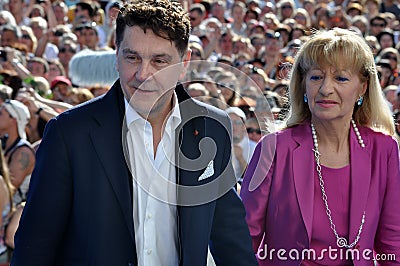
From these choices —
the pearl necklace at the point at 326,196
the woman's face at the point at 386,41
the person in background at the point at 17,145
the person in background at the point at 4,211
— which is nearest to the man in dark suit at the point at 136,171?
the pearl necklace at the point at 326,196

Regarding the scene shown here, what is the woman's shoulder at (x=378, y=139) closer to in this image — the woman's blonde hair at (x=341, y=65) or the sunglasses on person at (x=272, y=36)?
the woman's blonde hair at (x=341, y=65)

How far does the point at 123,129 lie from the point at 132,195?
0.85 ft

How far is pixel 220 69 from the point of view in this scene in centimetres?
754

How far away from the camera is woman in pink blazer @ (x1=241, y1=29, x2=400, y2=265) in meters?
4.25

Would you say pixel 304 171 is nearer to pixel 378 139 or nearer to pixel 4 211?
pixel 378 139

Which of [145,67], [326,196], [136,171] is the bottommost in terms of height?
[326,196]

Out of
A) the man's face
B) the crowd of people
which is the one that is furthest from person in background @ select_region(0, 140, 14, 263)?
the man's face

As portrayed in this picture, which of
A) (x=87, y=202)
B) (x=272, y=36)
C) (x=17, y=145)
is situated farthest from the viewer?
(x=272, y=36)

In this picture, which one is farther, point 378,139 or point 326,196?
point 378,139

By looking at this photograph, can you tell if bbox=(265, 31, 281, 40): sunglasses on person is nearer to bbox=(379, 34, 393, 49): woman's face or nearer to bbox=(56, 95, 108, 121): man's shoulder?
bbox=(379, 34, 393, 49): woman's face

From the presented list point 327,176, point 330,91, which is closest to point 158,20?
point 330,91

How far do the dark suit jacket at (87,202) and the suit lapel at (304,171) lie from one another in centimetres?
97

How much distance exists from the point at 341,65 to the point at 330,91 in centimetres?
15

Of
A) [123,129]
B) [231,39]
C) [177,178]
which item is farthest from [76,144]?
[231,39]
